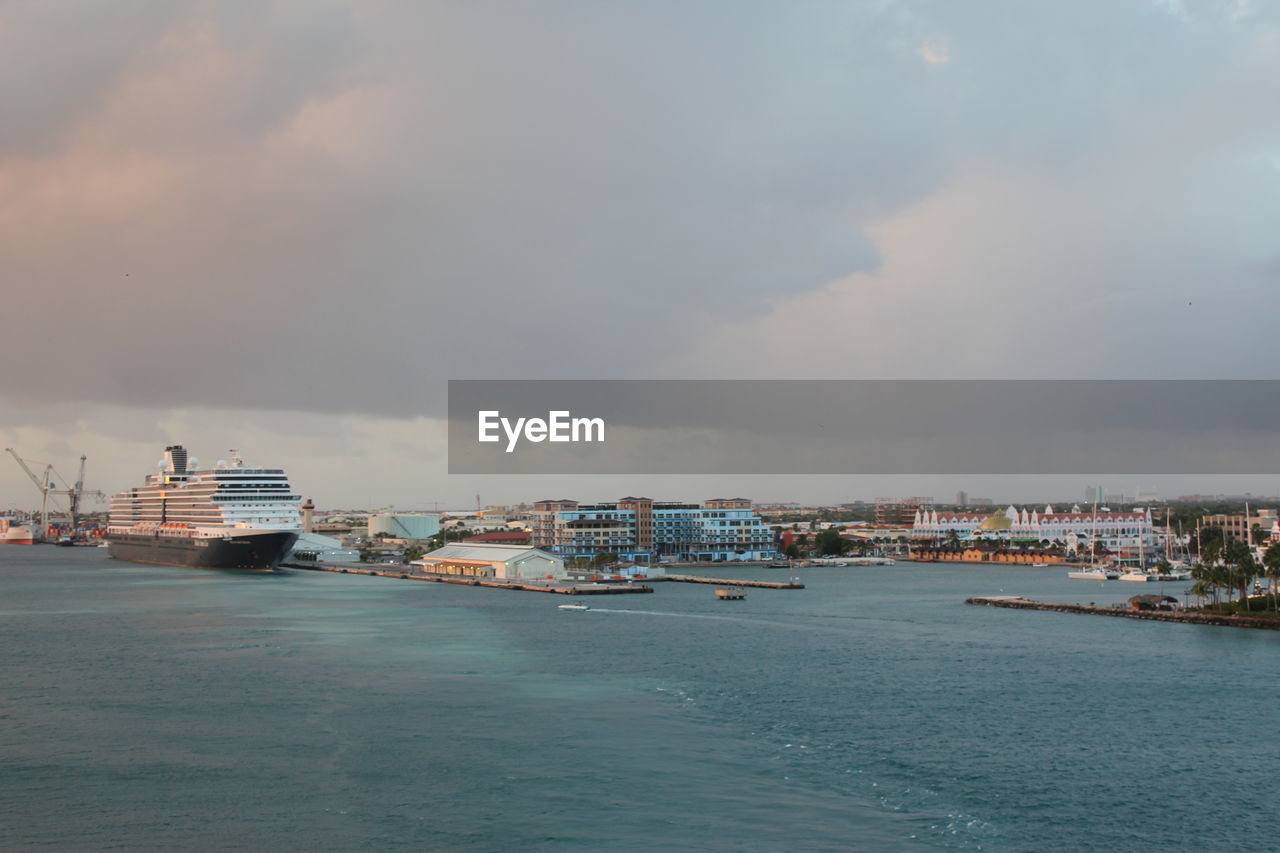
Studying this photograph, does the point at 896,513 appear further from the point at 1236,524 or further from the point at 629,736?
the point at 629,736

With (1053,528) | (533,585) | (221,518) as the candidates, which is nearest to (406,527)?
(221,518)

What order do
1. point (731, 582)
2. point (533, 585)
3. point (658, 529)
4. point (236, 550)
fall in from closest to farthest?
point (533, 585), point (731, 582), point (236, 550), point (658, 529)

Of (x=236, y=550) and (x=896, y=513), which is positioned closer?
(x=236, y=550)

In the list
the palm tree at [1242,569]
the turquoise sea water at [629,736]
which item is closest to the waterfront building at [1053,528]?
the palm tree at [1242,569]

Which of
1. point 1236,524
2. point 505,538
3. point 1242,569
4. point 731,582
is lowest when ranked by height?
point 731,582

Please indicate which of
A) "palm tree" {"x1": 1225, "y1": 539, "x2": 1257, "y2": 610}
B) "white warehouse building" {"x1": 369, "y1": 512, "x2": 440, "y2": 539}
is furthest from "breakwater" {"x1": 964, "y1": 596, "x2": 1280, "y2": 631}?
"white warehouse building" {"x1": 369, "y1": 512, "x2": 440, "y2": 539}

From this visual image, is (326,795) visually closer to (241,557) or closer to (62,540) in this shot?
(241,557)

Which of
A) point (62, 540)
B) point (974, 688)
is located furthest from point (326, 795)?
point (62, 540)
